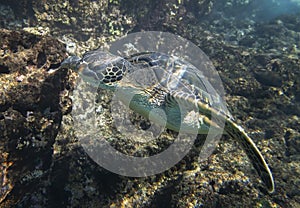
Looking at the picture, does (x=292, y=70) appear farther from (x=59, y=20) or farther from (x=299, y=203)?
(x=59, y=20)

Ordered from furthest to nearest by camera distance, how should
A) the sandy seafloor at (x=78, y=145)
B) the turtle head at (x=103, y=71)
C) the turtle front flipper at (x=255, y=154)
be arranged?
the turtle head at (x=103, y=71)
the sandy seafloor at (x=78, y=145)
the turtle front flipper at (x=255, y=154)

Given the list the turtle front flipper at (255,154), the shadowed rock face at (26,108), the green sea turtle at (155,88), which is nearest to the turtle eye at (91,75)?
the green sea turtle at (155,88)

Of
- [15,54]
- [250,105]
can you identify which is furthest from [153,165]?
[250,105]

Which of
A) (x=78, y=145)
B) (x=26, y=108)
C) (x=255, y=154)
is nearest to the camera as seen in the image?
(x=255, y=154)

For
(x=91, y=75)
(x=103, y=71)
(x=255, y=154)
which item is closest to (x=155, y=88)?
(x=103, y=71)

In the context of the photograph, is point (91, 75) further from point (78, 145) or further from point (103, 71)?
point (78, 145)

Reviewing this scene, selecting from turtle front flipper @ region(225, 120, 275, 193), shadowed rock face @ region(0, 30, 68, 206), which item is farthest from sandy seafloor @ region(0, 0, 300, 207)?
turtle front flipper @ region(225, 120, 275, 193)

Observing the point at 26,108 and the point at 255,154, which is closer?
the point at 255,154

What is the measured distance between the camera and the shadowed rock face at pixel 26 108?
2.46 m

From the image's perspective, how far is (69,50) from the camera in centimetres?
470

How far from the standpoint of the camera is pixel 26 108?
2.67 metres

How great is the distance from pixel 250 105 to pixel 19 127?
154 inches

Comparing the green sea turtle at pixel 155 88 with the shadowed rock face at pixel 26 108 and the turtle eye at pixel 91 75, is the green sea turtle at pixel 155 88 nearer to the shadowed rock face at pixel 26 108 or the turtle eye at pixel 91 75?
the turtle eye at pixel 91 75

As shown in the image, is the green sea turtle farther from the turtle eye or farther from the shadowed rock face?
the shadowed rock face
